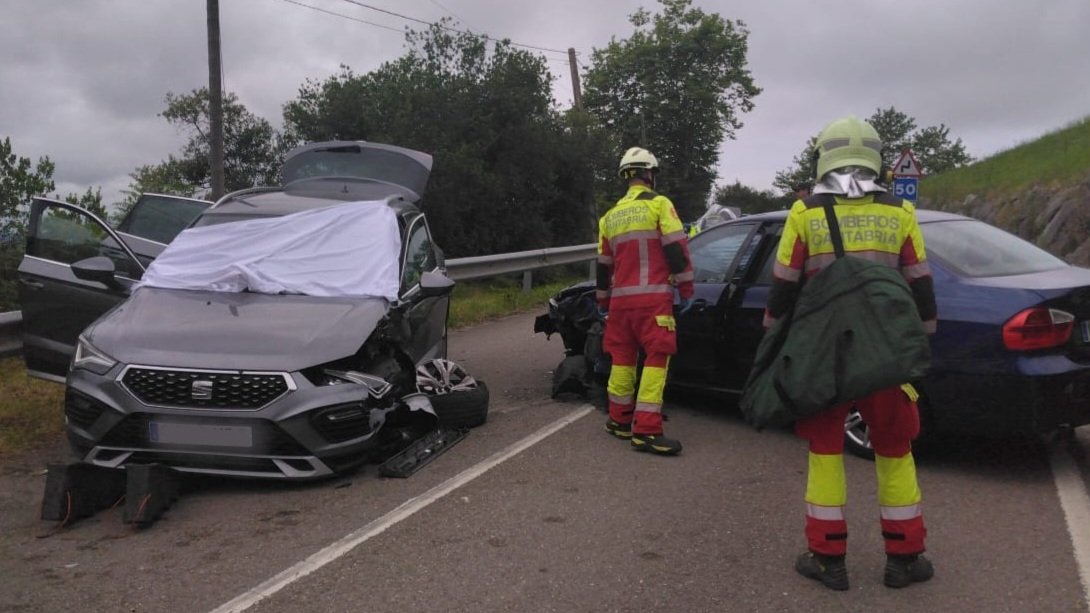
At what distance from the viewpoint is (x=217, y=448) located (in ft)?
16.1

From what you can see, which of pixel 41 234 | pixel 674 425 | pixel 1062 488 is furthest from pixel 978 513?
pixel 41 234

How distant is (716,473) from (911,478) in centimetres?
168

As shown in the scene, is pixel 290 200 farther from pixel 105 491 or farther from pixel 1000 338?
pixel 1000 338

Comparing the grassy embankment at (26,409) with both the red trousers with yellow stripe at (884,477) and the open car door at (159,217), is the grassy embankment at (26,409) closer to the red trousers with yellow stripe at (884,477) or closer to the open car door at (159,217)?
the open car door at (159,217)

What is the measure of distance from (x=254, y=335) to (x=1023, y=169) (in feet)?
91.4

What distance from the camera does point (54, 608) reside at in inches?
145

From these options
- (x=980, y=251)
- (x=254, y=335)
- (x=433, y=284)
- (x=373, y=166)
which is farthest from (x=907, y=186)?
(x=254, y=335)

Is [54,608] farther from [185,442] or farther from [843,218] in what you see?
[843,218]

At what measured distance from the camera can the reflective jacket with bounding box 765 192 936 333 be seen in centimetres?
381

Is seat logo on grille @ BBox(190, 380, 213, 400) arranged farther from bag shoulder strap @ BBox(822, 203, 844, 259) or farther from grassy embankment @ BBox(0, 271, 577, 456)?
bag shoulder strap @ BBox(822, 203, 844, 259)

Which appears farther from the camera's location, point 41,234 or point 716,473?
point 41,234

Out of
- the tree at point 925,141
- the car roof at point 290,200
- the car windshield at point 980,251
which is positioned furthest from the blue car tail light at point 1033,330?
the tree at point 925,141

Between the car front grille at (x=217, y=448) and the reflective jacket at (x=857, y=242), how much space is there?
2.72 m

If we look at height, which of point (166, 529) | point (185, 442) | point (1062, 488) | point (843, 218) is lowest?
point (1062, 488)
